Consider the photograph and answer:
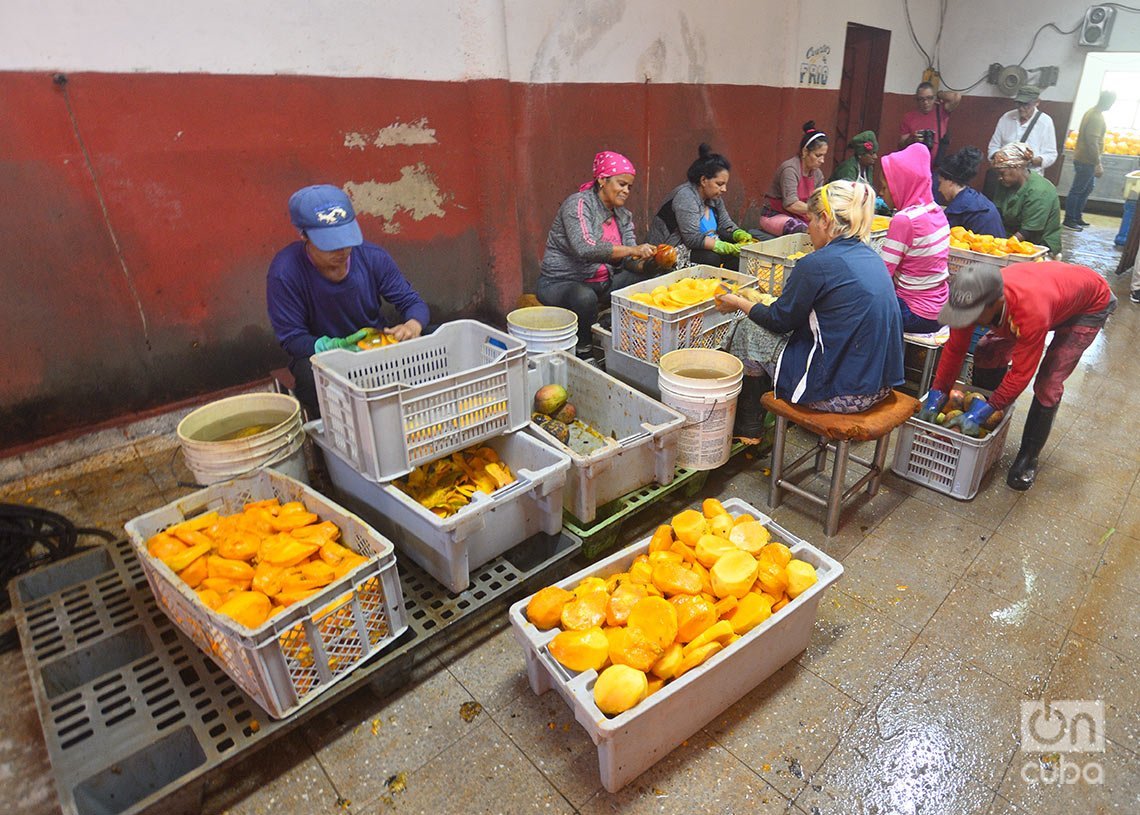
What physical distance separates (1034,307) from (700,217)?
8.23ft

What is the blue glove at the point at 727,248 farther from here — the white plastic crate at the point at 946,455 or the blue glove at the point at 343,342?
the blue glove at the point at 343,342

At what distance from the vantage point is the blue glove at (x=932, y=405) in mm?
3631

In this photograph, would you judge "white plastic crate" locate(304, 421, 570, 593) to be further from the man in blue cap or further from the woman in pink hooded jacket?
the woman in pink hooded jacket

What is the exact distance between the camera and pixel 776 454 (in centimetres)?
342

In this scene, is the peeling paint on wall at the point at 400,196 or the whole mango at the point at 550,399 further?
the peeling paint on wall at the point at 400,196

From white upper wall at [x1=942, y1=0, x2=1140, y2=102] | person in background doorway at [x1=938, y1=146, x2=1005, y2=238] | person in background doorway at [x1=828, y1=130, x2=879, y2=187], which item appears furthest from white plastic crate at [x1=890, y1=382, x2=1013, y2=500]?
white upper wall at [x1=942, y1=0, x2=1140, y2=102]

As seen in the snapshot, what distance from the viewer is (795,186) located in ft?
19.9

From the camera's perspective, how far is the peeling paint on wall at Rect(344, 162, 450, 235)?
14.9 feet

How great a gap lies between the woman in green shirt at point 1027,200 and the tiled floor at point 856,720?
10.7 ft

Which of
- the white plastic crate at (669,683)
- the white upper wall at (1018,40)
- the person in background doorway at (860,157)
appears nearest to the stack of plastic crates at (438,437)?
the white plastic crate at (669,683)

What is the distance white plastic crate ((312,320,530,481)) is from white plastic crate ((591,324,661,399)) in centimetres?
114

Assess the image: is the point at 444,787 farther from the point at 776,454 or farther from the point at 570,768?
the point at 776,454

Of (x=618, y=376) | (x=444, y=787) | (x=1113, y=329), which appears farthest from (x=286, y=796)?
(x=1113, y=329)

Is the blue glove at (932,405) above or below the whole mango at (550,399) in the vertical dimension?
below
